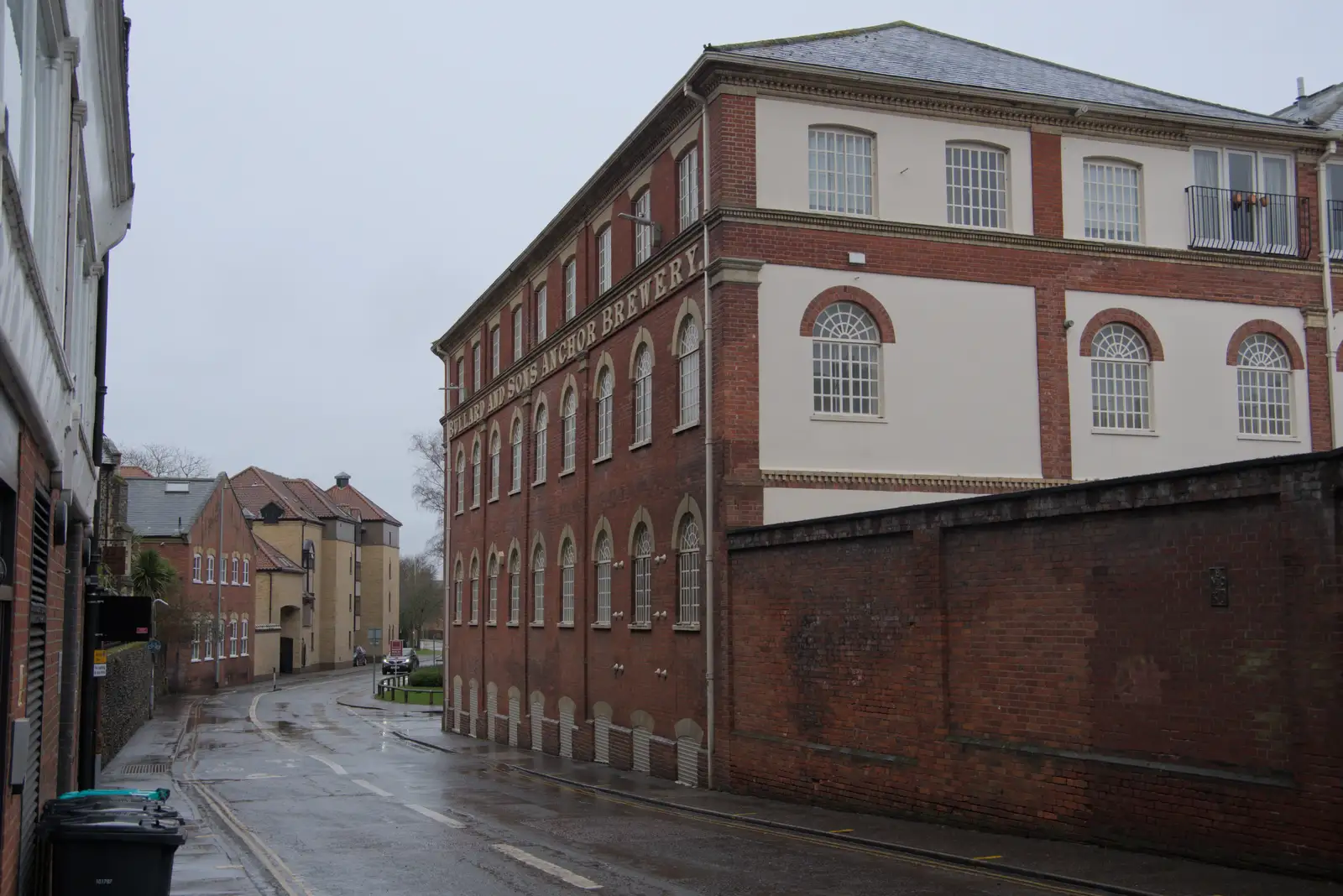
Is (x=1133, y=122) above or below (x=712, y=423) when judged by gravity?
above

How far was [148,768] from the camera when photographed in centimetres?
3122

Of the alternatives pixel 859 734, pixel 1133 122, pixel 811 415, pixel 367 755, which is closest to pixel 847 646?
pixel 859 734

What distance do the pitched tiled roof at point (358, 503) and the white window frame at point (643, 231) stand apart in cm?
8094

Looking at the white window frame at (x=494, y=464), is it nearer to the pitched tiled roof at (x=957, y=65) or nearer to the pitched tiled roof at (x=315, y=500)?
the pitched tiled roof at (x=957, y=65)

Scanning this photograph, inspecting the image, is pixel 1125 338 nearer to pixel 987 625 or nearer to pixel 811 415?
pixel 811 415

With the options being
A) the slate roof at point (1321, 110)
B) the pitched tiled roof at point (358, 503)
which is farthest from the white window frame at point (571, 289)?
the pitched tiled roof at point (358, 503)

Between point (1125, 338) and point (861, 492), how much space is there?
6175 millimetres

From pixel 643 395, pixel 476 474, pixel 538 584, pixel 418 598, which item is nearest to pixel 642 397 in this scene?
pixel 643 395

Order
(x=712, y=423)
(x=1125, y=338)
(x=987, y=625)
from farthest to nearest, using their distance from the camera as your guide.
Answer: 1. (x=1125, y=338)
2. (x=712, y=423)
3. (x=987, y=625)

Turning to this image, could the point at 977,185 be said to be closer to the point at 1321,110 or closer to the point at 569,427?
the point at 1321,110

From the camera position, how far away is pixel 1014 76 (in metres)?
26.3

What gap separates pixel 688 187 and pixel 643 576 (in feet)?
25.1

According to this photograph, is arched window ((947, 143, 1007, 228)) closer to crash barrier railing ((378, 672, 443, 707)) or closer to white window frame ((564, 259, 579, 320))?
white window frame ((564, 259, 579, 320))

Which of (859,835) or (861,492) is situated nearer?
(859,835)
